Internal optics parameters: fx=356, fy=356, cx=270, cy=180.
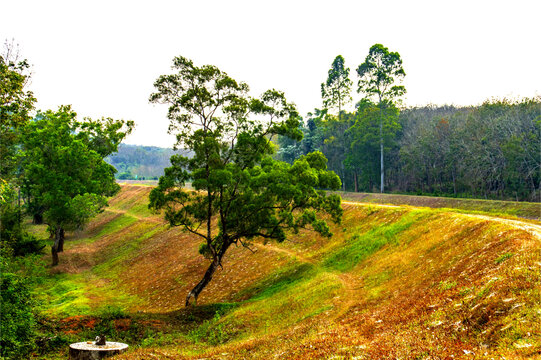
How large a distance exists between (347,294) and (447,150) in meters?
41.1

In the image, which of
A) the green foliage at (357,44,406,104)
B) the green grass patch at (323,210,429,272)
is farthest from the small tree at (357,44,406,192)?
the green grass patch at (323,210,429,272)

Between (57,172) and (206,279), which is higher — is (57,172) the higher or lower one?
the higher one

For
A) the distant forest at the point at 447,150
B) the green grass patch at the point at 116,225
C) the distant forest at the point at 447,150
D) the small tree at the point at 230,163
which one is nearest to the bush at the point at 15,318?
the small tree at the point at 230,163

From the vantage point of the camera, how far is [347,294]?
53.1ft

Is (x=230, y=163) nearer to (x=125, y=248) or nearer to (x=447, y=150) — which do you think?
(x=125, y=248)

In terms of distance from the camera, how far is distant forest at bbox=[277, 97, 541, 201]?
41.0m

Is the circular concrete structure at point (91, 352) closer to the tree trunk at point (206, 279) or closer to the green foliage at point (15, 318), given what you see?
the green foliage at point (15, 318)

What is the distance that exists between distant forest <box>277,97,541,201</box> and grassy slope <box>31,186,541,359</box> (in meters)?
23.4

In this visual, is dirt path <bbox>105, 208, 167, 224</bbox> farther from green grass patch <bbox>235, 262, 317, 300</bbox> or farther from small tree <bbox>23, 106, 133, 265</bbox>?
green grass patch <bbox>235, 262, 317, 300</bbox>

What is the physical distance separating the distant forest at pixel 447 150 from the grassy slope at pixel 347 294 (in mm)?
23374

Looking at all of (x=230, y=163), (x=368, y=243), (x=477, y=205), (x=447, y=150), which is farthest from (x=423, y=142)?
(x=230, y=163)

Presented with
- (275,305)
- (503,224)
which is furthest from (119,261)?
(503,224)

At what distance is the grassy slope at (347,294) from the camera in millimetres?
7852

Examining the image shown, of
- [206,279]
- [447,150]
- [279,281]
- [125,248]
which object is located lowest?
[125,248]
